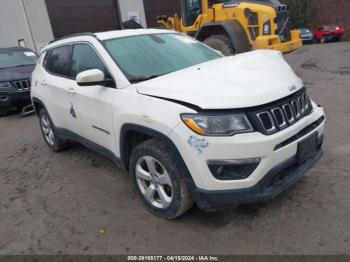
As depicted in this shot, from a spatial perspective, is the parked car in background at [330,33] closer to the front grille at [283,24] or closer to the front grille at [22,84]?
the front grille at [283,24]

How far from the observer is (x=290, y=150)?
264 cm

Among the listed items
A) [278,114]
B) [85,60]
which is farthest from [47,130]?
[278,114]

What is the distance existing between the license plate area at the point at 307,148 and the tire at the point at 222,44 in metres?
5.88

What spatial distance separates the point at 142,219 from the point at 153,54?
1.71 meters

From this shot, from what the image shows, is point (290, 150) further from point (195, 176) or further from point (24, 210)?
point (24, 210)

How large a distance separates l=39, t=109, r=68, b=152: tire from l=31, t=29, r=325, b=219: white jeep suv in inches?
43.8

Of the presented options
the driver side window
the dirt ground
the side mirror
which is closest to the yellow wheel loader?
the driver side window

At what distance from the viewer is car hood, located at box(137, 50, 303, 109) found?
8.31 ft

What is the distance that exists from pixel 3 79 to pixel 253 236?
742 centimetres

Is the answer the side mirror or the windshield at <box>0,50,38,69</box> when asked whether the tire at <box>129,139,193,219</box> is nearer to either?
the side mirror

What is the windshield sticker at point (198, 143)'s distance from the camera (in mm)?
2477

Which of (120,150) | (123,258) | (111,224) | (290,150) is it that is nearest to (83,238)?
(111,224)

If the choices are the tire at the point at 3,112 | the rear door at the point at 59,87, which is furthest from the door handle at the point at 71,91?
the tire at the point at 3,112

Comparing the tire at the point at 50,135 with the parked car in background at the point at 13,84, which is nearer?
the tire at the point at 50,135
